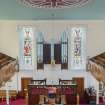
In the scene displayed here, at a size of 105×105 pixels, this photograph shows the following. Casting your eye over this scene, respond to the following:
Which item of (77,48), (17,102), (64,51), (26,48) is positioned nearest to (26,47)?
(26,48)

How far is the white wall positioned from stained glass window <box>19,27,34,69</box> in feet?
1.26

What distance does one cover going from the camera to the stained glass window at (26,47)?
19.8m

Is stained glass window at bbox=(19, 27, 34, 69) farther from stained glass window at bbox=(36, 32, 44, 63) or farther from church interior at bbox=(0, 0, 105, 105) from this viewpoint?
stained glass window at bbox=(36, 32, 44, 63)

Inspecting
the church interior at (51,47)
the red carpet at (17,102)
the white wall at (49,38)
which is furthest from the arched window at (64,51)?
the red carpet at (17,102)

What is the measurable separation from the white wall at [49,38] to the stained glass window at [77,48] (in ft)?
1.32

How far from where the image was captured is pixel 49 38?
769 inches

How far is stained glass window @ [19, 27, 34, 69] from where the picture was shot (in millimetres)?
19750

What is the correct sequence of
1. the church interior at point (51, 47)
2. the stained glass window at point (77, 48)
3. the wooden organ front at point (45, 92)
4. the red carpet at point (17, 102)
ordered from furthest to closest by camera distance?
the stained glass window at point (77, 48)
the church interior at point (51, 47)
the red carpet at point (17, 102)
the wooden organ front at point (45, 92)

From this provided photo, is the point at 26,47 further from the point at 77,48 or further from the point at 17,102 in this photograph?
the point at 17,102

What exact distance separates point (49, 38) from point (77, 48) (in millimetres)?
2114

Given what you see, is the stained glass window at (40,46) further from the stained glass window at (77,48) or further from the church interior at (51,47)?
the stained glass window at (77,48)

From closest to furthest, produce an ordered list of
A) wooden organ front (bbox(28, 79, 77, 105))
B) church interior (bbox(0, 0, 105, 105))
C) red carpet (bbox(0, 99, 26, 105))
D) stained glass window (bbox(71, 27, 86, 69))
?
wooden organ front (bbox(28, 79, 77, 105))
red carpet (bbox(0, 99, 26, 105))
church interior (bbox(0, 0, 105, 105))
stained glass window (bbox(71, 27, 86, 69))

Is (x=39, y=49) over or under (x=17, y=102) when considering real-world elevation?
over

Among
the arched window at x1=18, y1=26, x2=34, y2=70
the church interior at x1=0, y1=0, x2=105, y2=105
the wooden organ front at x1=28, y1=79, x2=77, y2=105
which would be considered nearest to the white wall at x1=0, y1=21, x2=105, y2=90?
the church interior at x1=0, y1=0, x2=105, y2=105
